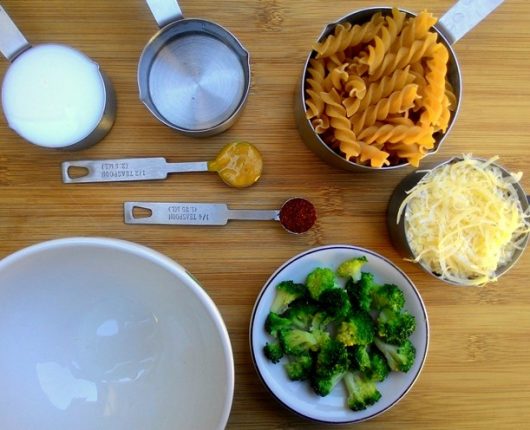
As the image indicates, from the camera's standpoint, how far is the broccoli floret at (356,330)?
1.08m

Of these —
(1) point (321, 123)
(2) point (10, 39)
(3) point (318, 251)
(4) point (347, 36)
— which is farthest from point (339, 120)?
(2) point (10, 39)

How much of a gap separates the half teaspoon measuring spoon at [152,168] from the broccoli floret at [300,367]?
39 centimetres

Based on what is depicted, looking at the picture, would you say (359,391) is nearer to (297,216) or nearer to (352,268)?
(352,268)

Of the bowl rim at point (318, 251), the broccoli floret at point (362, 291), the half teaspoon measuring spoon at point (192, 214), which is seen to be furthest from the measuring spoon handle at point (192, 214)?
the broccoli floret at point (362, 291)

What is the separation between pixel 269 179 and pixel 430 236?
0.37 meters

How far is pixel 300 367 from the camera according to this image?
1.09m

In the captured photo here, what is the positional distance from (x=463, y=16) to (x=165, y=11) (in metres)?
0.61

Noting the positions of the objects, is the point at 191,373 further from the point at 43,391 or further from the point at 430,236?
the point at 430,236

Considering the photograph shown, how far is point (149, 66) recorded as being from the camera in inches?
45.8

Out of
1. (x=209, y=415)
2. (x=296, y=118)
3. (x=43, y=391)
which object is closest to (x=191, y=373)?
(x=209, y=415)

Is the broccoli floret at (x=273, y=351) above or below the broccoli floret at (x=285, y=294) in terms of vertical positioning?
below

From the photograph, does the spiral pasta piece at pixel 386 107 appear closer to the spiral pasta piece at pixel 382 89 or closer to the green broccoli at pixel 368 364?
the spiral pasta piece at pixel 382 89

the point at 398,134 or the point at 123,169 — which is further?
the point at 123,169

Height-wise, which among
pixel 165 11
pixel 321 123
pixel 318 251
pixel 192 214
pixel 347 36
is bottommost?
pixel 318 251
